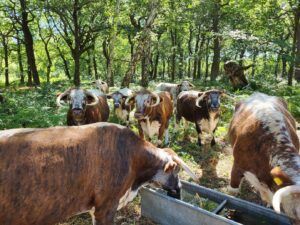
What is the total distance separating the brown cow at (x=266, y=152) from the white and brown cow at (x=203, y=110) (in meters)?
3.27

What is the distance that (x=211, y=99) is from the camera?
10109 mm

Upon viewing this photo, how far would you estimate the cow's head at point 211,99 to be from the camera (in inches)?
396

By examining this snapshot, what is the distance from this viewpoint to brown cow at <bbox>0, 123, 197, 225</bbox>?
146 inches

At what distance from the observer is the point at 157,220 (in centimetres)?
589

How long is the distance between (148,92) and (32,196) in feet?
21.0

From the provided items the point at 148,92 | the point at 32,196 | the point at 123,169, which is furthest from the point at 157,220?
the point at 148,92

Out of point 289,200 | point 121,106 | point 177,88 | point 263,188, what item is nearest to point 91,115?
point 121,106

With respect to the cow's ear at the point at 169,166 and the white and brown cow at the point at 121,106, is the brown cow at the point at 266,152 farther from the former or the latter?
the white and brown cow at the point at 121,106

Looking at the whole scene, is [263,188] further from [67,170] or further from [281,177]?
[67,170]

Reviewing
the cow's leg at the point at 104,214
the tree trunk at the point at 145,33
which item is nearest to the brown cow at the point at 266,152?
the cow's leg at the point at 104,214

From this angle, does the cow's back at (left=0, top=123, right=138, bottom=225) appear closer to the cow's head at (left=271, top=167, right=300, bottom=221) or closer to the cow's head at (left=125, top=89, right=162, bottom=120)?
the cow's head at (left=271, top=167, right=300, bottom=221)

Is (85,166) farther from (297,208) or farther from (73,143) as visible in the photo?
(297,208)

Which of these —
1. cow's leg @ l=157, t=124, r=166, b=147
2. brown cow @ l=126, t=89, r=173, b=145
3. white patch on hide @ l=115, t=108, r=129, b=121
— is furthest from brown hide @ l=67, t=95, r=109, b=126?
white patch on hide @ l=115, t=108, r=129, b=121

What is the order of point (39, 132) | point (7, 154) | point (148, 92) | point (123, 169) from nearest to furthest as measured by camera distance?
point (7, 154), point (39, 132), point (123, 169), point (148, 92)
